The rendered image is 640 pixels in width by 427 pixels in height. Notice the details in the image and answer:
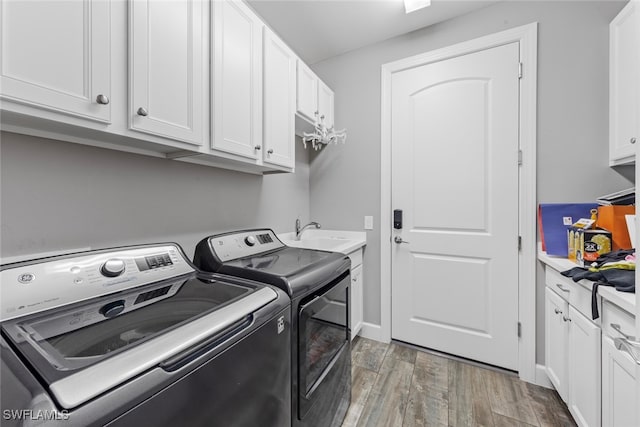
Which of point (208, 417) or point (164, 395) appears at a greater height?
point (164, 395)

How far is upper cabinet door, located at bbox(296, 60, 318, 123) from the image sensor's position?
1870 millimetres

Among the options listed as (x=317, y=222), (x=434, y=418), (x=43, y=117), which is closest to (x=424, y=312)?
(x=434, y=418)

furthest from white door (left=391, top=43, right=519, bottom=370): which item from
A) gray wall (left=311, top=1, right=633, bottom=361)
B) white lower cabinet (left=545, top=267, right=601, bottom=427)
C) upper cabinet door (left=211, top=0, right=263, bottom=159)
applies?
upper cabinet door (left=211, top=0, right=263, bottom=159)

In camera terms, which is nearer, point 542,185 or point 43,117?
point 43,117

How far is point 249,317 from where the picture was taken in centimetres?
79

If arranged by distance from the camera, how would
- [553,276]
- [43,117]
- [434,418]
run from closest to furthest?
[43,117] < [434,418] < [553,276]

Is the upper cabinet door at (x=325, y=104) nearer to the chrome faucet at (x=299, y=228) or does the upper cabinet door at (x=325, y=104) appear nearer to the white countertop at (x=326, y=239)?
the chrome faucet at (x=299, y=228)

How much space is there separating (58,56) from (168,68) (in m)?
0.34

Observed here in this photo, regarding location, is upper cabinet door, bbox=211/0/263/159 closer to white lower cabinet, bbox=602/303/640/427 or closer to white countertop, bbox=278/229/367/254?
white countertop, bbox=278/229/367/254

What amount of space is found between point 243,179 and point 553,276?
2.11m

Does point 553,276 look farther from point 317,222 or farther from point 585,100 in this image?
point 317,222

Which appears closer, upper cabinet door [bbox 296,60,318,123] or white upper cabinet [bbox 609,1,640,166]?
white upper cabinet [bbox 609,1,640,166]

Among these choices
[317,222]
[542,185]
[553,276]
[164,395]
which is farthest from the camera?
[317,222]

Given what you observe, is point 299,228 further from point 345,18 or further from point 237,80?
point 345,18
